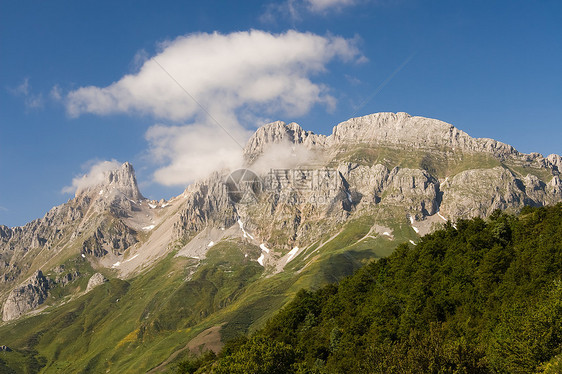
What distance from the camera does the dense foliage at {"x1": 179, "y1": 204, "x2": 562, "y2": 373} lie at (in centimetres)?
6334

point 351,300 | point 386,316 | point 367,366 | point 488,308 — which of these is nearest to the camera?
point 367,366

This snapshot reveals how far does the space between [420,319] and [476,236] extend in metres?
35.5

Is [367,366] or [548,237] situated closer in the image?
[367,366]

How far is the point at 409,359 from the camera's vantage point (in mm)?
57781

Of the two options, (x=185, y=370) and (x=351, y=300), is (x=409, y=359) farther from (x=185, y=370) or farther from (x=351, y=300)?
(x=185, y=370)

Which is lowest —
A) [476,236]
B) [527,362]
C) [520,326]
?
[527,362]

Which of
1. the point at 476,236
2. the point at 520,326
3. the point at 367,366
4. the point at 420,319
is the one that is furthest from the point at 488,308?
the point at 367,366

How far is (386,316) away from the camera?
347 feet

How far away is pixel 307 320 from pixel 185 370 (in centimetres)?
3998

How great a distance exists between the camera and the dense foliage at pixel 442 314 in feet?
208

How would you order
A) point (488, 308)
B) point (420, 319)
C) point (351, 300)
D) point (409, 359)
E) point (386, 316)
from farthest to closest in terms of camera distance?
point (351, 300) → point (386, 316) → point (420, 319) → point (488, 308) → point (409, 359)

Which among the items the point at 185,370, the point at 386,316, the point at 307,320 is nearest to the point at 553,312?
the point at 386,316

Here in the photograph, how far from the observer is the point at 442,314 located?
99312mm

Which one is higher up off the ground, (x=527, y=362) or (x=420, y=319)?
(x=420, y=319)
